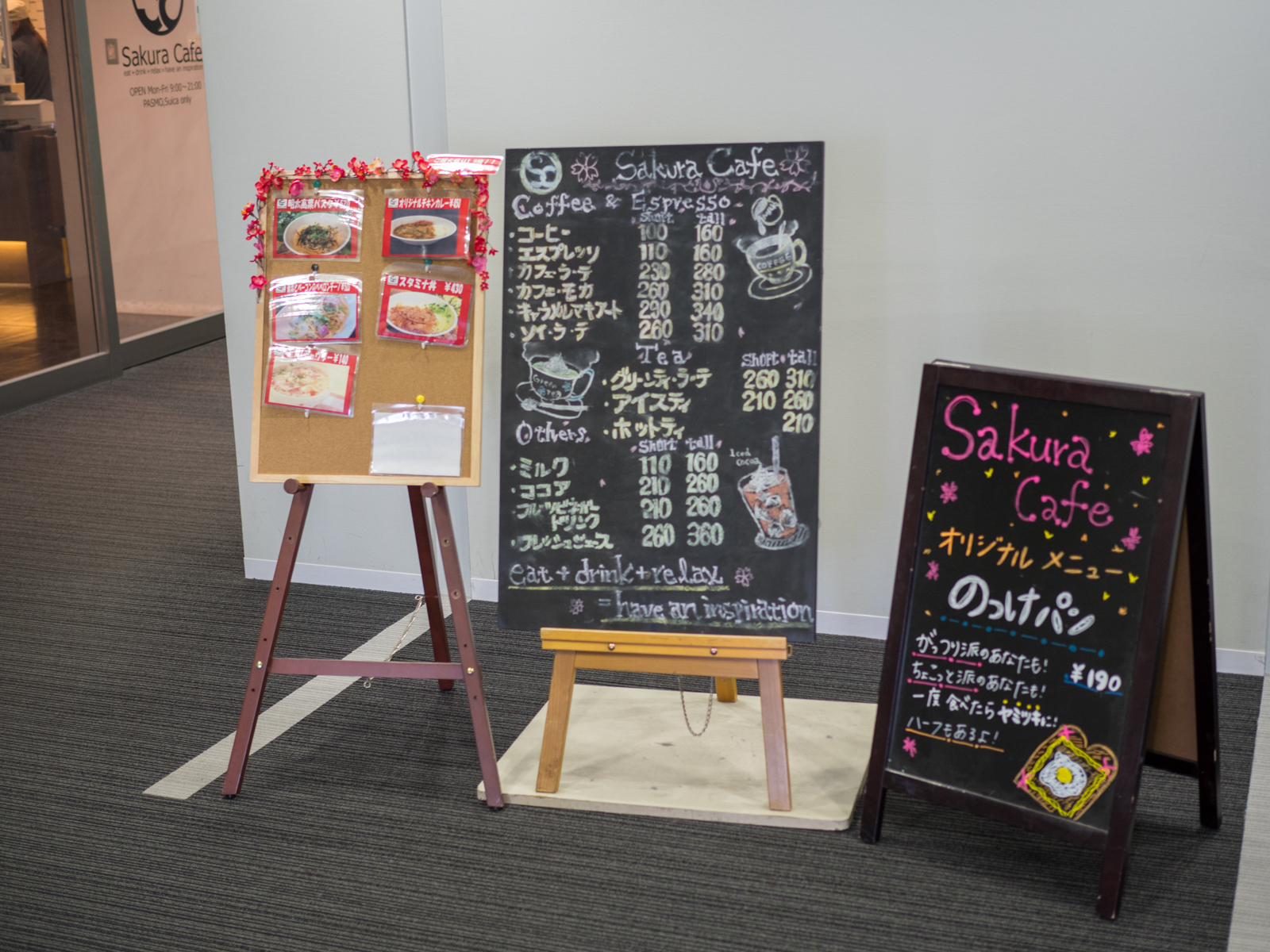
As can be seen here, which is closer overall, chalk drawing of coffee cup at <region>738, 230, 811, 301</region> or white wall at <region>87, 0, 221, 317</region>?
chalk drawing of coffee cup at <region>738, 230, 811, 301</region>

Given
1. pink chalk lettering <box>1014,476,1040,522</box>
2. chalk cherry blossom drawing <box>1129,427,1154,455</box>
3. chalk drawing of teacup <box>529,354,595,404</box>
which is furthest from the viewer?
chalk drawing of teacup <box>529,354,595,404</box>

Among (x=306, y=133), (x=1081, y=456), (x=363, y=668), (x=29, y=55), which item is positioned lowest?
(x=363, y=668)

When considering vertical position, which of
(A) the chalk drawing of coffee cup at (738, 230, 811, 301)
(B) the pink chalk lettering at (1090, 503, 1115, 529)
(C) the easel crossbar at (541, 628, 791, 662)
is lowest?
(C) the easel crossbar at (541, 628, 791, 662)

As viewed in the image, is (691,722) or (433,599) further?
(433,599)

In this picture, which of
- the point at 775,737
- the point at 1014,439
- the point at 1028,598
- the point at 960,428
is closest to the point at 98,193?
→ the point at 775,737

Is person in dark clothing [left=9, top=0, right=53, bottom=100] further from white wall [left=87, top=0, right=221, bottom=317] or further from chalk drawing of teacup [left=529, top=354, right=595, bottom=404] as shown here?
chalk drawing of teacup [left=529, top=354, right=595, bottom=404]

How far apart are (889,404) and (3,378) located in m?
4.90

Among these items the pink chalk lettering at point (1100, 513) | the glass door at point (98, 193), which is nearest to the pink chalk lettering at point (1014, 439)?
the pink chalk lettering at point (1100, 513)

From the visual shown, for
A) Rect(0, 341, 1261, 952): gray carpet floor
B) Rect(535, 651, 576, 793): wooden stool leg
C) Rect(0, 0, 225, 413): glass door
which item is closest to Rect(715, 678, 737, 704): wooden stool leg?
Rect(0, 341, 1261, 952): gray carpet floor

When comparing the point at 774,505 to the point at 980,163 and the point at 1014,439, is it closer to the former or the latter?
the point at 1014,439

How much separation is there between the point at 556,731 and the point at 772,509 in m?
0.73

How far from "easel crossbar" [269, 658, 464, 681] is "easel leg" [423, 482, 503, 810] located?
4cm

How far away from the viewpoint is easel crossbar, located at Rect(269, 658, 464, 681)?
2.68 m

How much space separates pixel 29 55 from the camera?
6117mm
